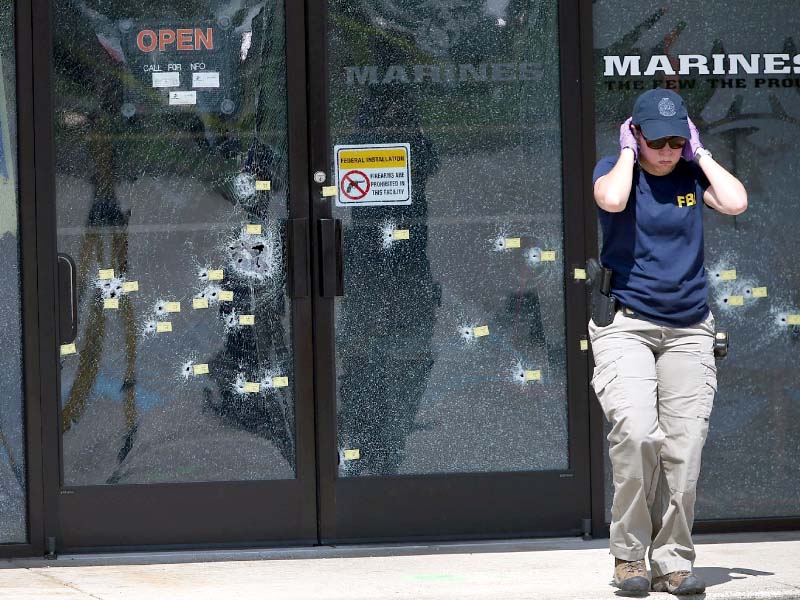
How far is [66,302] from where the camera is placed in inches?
248

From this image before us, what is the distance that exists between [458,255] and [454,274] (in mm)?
88

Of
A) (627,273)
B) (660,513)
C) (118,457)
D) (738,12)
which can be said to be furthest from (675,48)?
(118,457)

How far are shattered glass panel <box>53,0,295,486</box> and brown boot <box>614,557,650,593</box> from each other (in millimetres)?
1768

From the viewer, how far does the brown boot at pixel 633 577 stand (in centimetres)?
518

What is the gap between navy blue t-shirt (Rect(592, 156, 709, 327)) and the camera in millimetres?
5230

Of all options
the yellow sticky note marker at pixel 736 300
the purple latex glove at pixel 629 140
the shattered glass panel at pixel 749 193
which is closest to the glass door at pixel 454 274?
the shattered glass panel at pixel 749 193

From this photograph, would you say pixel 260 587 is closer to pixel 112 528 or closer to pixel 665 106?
pixel 112 528

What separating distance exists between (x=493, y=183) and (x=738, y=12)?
1.36m

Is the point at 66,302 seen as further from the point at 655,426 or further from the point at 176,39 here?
the point at 655,426

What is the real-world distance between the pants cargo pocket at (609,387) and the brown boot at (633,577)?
0.53 metres

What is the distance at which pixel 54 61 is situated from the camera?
6309 mm

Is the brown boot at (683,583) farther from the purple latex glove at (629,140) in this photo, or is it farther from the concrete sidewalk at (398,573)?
the purple latex glove at (629,140)

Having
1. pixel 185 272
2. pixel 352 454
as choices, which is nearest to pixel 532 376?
pixel 352 454

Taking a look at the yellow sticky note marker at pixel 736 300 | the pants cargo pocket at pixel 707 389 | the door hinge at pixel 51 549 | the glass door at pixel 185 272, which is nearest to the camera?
the pants cargo pocket at pixel 707 389
